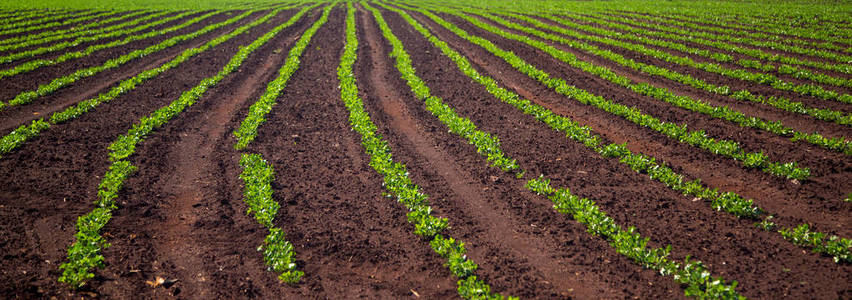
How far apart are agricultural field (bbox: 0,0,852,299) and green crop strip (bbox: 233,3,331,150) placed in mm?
142

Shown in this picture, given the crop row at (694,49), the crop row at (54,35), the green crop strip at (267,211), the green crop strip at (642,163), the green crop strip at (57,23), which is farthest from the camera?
the green crop strip at (57,23)

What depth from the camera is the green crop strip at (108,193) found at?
20.3 feet

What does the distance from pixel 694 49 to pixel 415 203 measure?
19.7m

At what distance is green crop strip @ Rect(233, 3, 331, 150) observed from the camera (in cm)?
1155

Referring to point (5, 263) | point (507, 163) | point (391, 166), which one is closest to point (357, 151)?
point (391, 166)

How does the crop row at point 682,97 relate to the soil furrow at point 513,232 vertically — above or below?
above

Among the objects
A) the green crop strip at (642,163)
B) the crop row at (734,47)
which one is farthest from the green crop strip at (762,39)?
the green crop strip at (642,163)

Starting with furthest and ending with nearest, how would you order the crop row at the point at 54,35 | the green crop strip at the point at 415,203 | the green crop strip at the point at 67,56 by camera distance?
the crop row at the point at 54,35
the green crop strip at the point at 67,56
the green crop strip at the point at 415,203

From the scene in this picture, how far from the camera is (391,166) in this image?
975cm

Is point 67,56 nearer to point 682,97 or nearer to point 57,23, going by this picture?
point 57,23

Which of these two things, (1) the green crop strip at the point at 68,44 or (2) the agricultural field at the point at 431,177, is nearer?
(2) the agricultural field at the point at 431,177

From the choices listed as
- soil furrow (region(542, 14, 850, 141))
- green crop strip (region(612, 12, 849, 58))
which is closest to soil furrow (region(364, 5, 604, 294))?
soil furrow (region(542, 14, 850, 141))

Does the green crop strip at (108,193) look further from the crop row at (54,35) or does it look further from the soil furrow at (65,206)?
the crop row at (54,35)

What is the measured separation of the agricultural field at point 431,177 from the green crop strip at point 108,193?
0.21ft
